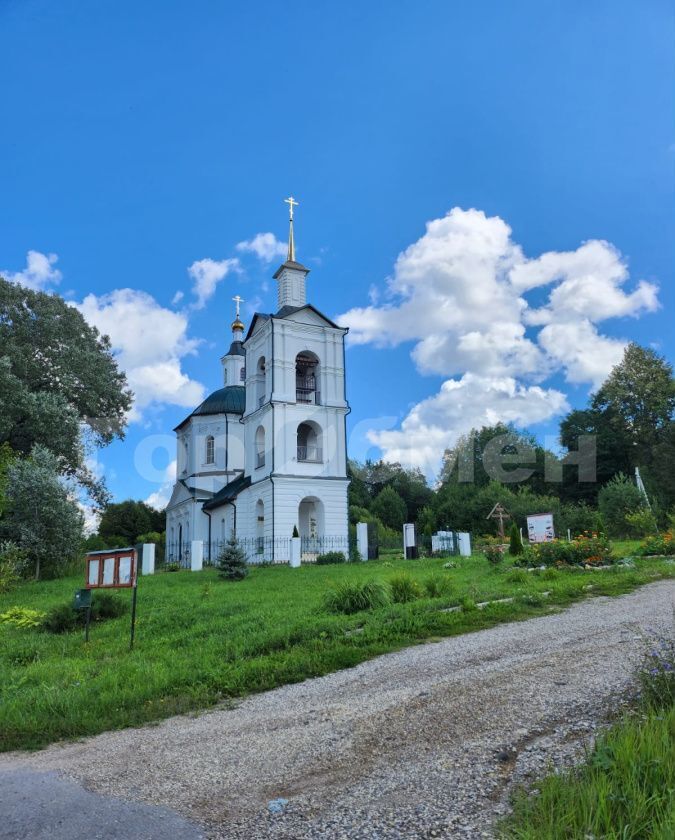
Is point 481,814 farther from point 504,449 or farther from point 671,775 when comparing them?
point 504,449

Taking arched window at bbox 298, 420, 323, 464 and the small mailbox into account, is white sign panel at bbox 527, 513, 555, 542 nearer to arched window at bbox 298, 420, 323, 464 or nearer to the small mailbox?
arched window at bbox 298, 420, 323, 464

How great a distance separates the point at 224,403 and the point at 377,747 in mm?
32145

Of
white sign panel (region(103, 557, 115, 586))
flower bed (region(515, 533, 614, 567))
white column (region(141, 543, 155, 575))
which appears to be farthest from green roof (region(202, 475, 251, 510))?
white sign panel (region(103, 557, 115, 586))

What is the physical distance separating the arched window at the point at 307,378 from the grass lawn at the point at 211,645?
16.0 m

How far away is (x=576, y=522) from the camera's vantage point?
27312 millimetres

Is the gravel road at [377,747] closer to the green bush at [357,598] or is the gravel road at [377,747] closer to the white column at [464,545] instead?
the green bush at [357,598]

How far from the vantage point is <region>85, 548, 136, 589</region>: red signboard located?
8906 millimetres

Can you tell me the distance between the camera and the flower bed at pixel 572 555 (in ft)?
46.2

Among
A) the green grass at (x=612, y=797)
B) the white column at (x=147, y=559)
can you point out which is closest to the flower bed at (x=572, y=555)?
the green grass at (x=612, y=797)

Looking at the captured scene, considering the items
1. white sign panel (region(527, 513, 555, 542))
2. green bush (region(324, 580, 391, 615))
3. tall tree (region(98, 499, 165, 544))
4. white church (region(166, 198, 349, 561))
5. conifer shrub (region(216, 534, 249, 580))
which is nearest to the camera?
green bush (region(324, 580, 391, 615))

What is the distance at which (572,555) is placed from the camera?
1422cm

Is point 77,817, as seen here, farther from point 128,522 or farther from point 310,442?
point 128,522

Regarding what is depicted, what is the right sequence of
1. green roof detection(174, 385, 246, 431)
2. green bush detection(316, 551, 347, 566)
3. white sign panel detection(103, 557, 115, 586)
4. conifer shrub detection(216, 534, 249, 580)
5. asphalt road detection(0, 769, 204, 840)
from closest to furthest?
asphalt road detection(0, 769, 204, 840) → white sign panel detection(103, 557, 115, 586) → conifer shrub detection(216, 534, 249, 580) → green bush detection(316, 551, 347, 566) → green roof detection(174, 385, 246, 431)

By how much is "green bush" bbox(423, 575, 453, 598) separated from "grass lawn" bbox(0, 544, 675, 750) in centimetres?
16
